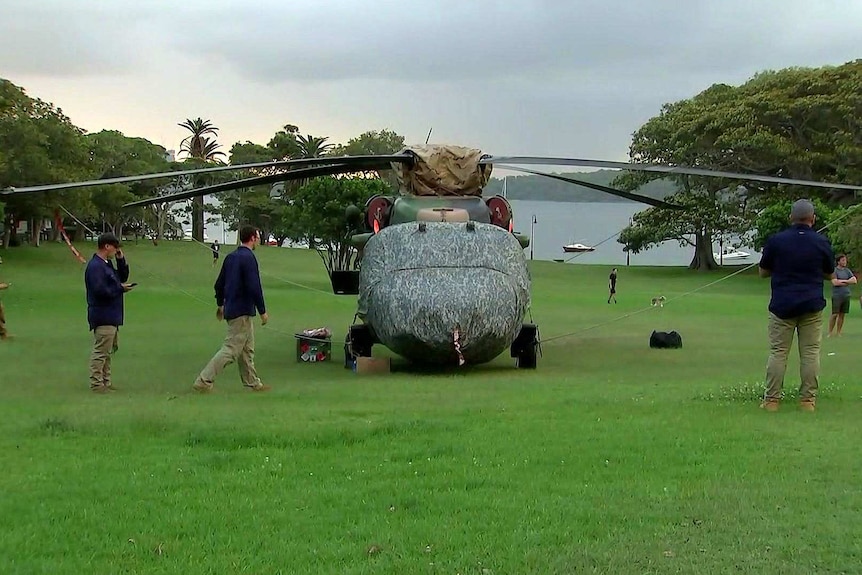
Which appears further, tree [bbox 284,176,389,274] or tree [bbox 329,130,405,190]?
tree [bbox 329,130,405,190]

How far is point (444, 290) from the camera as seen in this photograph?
1156 centimetres

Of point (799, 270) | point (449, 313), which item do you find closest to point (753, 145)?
point (449, 313)

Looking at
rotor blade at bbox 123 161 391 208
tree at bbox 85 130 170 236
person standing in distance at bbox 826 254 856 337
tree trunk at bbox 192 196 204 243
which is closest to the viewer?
rotor blade at bbox 123 161 391 208

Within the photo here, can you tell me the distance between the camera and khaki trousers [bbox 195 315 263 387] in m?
10.6

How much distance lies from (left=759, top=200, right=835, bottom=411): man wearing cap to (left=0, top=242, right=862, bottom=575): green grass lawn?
0.35 meters

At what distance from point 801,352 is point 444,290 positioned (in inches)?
171

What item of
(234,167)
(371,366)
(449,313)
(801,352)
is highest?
(234,167)

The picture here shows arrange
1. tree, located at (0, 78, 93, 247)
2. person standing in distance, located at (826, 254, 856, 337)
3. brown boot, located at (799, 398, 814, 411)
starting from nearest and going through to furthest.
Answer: brown boot, located at (799, 398, 814, 411) → person standing in distance, located at (826, 254, 856, 337) → tree, located at (0, 78, 93, 247)

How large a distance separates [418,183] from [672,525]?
968 cm

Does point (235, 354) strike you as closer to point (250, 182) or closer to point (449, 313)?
point (449, 313)

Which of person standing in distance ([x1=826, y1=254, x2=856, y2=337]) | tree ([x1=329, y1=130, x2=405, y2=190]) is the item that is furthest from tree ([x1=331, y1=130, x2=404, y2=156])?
person standing in distance ([x1=826, y1=254, x2=856, y2=337])

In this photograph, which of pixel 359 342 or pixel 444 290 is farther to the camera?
pixel 359 342

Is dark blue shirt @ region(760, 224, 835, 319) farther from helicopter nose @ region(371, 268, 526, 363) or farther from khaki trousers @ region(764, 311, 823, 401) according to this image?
helicopter nose @ region(371, 268, 526, 363)

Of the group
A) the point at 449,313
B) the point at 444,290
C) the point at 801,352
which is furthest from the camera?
the point at 444,290
